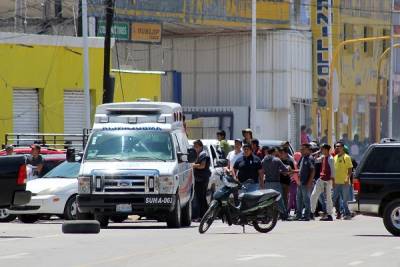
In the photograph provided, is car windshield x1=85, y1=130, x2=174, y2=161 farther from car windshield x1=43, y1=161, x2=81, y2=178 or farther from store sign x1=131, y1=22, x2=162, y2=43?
store sign x1=131, y1=22, x2=162, y2=43

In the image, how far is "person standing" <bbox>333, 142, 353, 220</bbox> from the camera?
3125 cm

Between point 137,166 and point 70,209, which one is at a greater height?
point 137,166

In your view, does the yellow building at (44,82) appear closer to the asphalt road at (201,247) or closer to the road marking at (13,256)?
the asphalt road at (201,247)

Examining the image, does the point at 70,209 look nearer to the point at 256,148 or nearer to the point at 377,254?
the point at 256,148

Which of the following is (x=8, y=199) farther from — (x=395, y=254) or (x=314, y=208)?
(x=314, y=208)

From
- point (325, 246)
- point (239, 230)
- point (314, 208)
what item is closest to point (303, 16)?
point (314, 208)

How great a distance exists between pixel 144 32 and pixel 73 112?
22.0ft

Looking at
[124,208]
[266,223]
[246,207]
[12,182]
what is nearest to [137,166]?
[124,208]

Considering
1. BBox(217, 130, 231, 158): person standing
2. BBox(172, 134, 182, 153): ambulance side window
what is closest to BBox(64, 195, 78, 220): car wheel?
BBox(172, 134, 182, 153): ambulance side window

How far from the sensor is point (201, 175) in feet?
96.6

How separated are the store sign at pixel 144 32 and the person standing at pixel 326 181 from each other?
21626mm

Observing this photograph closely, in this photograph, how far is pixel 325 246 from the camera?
20000 millimetres

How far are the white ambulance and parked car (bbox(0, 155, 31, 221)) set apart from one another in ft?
7.89

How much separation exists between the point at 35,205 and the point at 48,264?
1231cm
